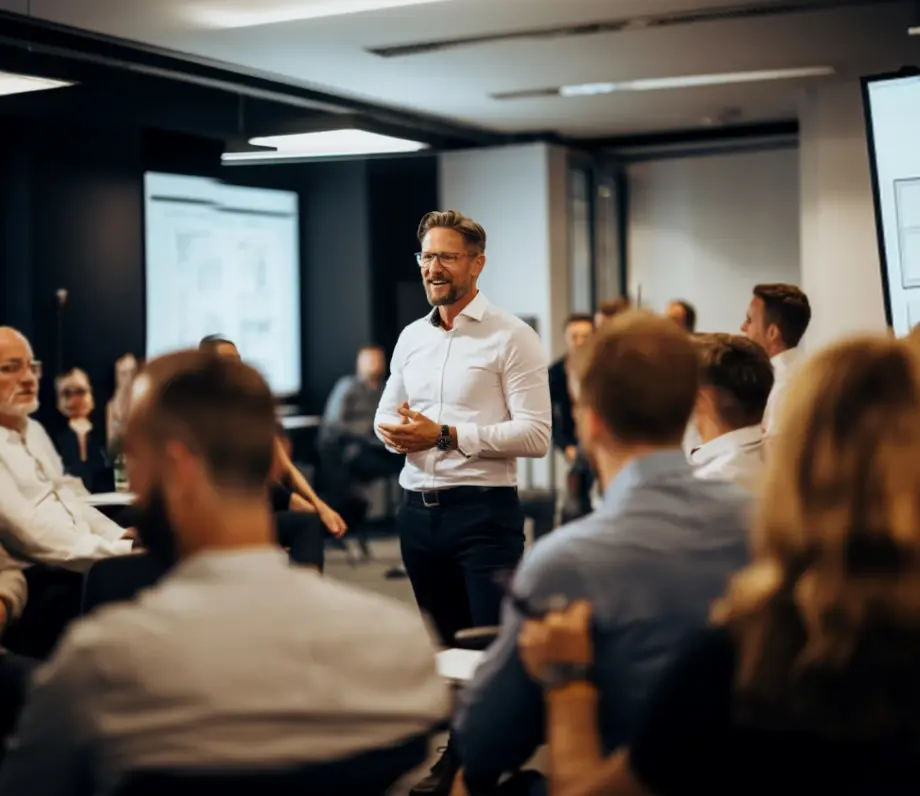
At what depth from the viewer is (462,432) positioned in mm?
3588

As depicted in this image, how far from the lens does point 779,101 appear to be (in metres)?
9.05

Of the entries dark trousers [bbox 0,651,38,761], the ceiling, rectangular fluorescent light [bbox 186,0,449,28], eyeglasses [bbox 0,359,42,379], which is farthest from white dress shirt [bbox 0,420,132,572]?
the ceiling

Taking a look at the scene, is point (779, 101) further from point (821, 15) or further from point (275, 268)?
point (275, 268)

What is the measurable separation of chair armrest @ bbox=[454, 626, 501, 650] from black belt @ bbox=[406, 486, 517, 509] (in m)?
→ 1.20

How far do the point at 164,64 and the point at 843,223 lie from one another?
4.20 m

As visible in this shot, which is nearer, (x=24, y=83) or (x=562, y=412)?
(x=24, y=83)

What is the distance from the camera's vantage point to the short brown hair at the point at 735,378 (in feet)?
9.16

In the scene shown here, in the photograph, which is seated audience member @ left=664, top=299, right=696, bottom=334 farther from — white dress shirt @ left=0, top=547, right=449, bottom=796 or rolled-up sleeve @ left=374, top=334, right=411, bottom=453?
white dress shirt @ left=0, top=547, right=449, bottom=796

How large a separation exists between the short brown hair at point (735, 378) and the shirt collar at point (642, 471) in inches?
39.9

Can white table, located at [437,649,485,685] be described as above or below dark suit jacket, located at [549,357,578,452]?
below

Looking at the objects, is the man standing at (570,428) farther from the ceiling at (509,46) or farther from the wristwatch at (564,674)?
the wristwatch at (564,674)

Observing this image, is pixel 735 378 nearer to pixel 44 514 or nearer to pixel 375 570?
pixel 44 514

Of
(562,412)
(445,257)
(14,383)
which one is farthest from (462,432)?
(562,412)

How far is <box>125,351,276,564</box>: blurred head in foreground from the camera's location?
57.9 inches
